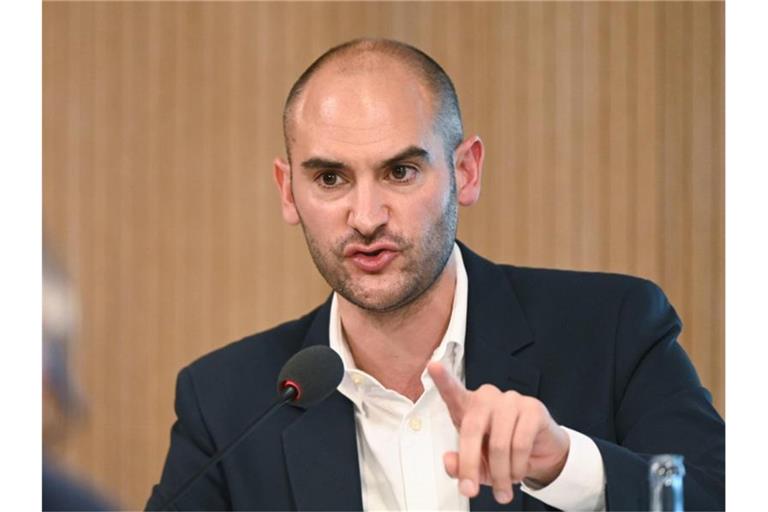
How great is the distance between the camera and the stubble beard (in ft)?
6.30

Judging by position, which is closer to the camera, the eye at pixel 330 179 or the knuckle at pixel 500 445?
the knuckle at pixel 500 445

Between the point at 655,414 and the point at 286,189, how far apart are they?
729mm

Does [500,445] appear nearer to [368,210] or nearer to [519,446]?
[519,446]

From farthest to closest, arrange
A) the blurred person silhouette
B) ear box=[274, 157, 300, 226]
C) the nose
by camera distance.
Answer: the blurred person silhouette
ear box=[274, 157, 300, 226]
the nose

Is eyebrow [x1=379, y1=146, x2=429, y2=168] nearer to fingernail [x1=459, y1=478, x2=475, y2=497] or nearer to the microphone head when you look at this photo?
the microphone head

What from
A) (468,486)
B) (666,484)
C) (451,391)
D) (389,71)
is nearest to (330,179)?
(389,71)

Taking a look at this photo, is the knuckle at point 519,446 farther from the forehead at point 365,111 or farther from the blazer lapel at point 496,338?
the forehead at point 365,111

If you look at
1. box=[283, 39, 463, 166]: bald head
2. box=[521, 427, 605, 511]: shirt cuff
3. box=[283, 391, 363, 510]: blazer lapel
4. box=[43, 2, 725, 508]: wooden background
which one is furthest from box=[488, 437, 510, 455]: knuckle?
box=[43, 2, 725, 508]: wooden background

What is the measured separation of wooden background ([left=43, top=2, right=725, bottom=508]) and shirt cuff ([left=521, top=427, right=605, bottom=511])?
1.91ft

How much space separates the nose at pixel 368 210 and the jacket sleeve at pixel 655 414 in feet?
1.39

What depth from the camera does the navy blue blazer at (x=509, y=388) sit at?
75.1 inches

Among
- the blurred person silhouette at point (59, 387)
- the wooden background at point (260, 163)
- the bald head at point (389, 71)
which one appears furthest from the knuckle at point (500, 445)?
the blurred person silhouette at point (59, 387)

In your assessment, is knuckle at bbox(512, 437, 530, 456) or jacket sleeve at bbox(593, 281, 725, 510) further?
jacket sleeve at bbox(593, 281, 725, 510)
